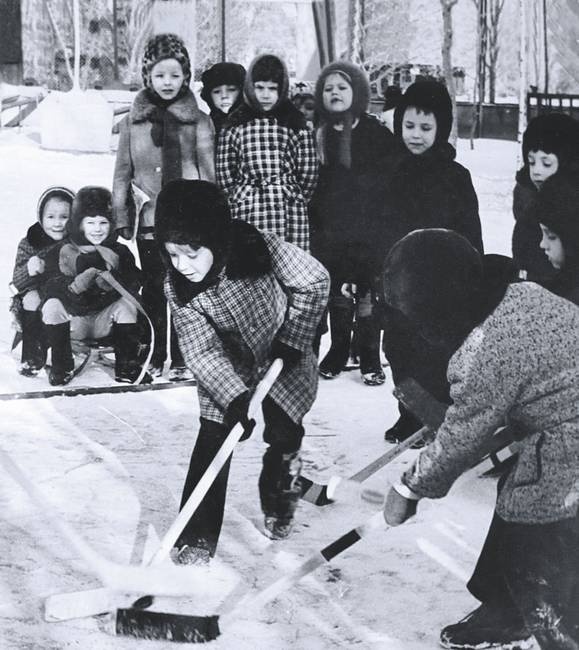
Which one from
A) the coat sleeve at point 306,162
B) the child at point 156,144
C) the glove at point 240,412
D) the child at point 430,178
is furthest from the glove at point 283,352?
the child at point 156,144

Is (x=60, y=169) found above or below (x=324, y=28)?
below

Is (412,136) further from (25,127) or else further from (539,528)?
(25,127)

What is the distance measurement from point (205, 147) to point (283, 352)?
7.07 ft

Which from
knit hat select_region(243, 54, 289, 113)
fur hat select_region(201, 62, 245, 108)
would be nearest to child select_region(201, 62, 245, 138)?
fur hat select_region(201, 62, 245, 108)

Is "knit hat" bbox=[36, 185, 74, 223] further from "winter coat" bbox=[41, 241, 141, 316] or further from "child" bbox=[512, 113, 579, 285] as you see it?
"child" bbox=[512, 113, 579, 285]

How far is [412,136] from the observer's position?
177 inches

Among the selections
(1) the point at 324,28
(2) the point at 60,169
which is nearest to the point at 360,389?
(1) the point at 324,28

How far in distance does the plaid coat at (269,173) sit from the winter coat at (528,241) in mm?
941

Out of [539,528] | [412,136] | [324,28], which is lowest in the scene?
[539,528]

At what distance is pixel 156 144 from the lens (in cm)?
526

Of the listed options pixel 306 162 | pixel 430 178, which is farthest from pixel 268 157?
pixel 430 178

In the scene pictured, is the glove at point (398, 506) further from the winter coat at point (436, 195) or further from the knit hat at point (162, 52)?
the knit hat at point (162, 52)

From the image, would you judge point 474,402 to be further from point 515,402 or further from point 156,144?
point 156,144

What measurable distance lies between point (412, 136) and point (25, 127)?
12959mm
